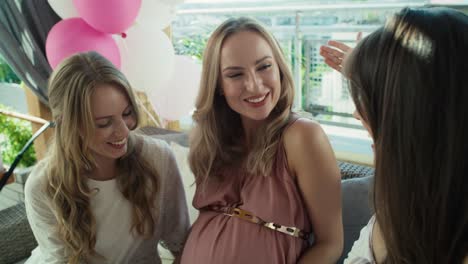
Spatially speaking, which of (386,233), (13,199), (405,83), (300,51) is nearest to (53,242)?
(386,233)

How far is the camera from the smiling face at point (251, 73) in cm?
119

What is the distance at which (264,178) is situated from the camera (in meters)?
1.20

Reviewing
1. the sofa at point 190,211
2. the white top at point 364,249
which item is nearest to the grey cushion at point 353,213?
the sofa at point 190,211

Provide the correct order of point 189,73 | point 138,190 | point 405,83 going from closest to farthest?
point 405,83 → point 138,190 → point 189,73

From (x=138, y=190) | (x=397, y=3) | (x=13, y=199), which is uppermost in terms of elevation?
(x=397, y=3)

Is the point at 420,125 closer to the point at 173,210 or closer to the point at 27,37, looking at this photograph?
the point at 173,210

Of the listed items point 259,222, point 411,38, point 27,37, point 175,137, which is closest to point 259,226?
point 259,222

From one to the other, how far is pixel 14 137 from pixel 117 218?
8.08 feet

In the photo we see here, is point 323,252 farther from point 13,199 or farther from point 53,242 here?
point 13,199

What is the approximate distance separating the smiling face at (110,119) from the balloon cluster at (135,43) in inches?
27.8

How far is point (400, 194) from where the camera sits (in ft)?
2.25

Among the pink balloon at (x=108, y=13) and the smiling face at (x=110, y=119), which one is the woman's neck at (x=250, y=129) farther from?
the pink balloon at (x=108, y=13)

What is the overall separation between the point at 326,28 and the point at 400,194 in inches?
68.9

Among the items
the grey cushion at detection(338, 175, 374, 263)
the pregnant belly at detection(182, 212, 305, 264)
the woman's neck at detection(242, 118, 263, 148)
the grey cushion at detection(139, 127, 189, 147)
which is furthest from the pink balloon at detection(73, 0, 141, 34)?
the grey cushion at detection(338, 175, 374, 263)
